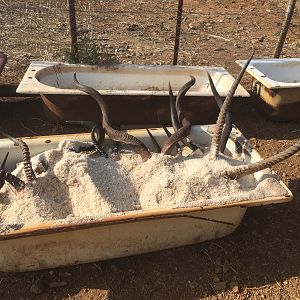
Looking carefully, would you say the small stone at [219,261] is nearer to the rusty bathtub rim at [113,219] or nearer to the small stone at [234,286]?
the small stone at [234,286]

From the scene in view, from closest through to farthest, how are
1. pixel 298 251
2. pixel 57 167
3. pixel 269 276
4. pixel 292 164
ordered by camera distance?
pixel 57 167, pixel 269 276, pixel 298 251, pixel 292 164

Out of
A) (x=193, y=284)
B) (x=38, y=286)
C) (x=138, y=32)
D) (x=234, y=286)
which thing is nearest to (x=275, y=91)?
(x=234, y=286)

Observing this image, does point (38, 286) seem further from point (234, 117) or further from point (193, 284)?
point (234, 117)

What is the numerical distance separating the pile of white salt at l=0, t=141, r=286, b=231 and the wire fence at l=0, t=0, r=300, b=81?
279 centimetres

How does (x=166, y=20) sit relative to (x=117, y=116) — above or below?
below

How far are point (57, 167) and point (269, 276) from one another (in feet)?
5.45

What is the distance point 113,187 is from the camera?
8.50 ft

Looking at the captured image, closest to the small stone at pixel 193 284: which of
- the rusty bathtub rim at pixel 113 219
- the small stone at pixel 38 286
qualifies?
the rusty bathtub rim at pixel 113 219

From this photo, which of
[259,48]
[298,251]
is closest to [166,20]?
[259,48]

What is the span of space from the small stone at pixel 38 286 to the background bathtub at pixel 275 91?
2.91m

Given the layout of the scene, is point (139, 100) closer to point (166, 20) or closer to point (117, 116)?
point (117, 116)

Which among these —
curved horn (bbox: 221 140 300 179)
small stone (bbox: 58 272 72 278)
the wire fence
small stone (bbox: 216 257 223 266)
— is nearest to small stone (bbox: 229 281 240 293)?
small stone (bbox: 216 257 223 266)

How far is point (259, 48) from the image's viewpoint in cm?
702

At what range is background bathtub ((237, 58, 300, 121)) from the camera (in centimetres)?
417
